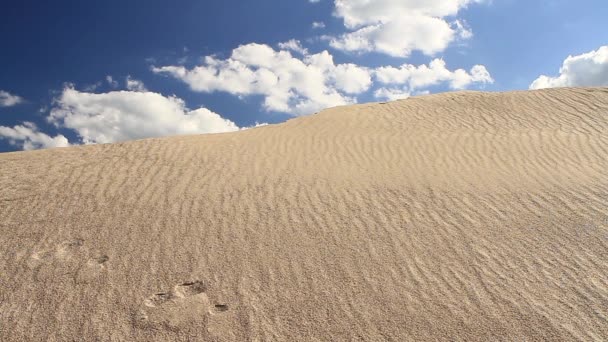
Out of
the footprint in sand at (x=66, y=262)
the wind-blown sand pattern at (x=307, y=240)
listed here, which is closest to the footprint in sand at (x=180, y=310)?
the wind-blown sand pattern at (x=307, y=240)

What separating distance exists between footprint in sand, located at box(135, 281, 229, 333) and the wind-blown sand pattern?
17 mm

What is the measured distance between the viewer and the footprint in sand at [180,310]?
427 centimetres

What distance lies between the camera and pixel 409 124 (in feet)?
38.1

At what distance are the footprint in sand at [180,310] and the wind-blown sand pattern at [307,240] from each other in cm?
2

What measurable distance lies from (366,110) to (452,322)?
929 cm

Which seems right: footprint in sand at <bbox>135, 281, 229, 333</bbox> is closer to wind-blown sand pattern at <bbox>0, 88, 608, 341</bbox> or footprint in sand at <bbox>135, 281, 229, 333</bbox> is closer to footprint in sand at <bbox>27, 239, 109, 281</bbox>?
wind-blown sand pattern at <bbox>0, 88, 608, 341</bbox>

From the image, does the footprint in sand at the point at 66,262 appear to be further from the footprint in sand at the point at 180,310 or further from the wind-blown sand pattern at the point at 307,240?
the footprint in sand at the point at 180,310

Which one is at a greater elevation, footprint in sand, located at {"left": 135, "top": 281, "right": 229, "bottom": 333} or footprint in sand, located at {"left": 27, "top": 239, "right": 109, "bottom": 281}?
footprint in sand, located at {"left": 27, "top": 239, "right": 109, "bottom": 281}

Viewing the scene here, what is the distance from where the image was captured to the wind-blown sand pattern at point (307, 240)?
433cm

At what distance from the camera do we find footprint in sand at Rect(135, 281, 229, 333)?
4273 mm

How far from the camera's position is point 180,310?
4.46m

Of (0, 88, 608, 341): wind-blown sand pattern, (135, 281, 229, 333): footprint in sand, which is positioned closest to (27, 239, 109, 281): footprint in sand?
(0, 88, 608, 341): wind-blown sand pattern

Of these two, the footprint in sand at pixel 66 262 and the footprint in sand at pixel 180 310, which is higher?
the footprint in sand at pixel 66 262

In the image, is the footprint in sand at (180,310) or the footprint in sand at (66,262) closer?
the footprint in sand at (180,310)
